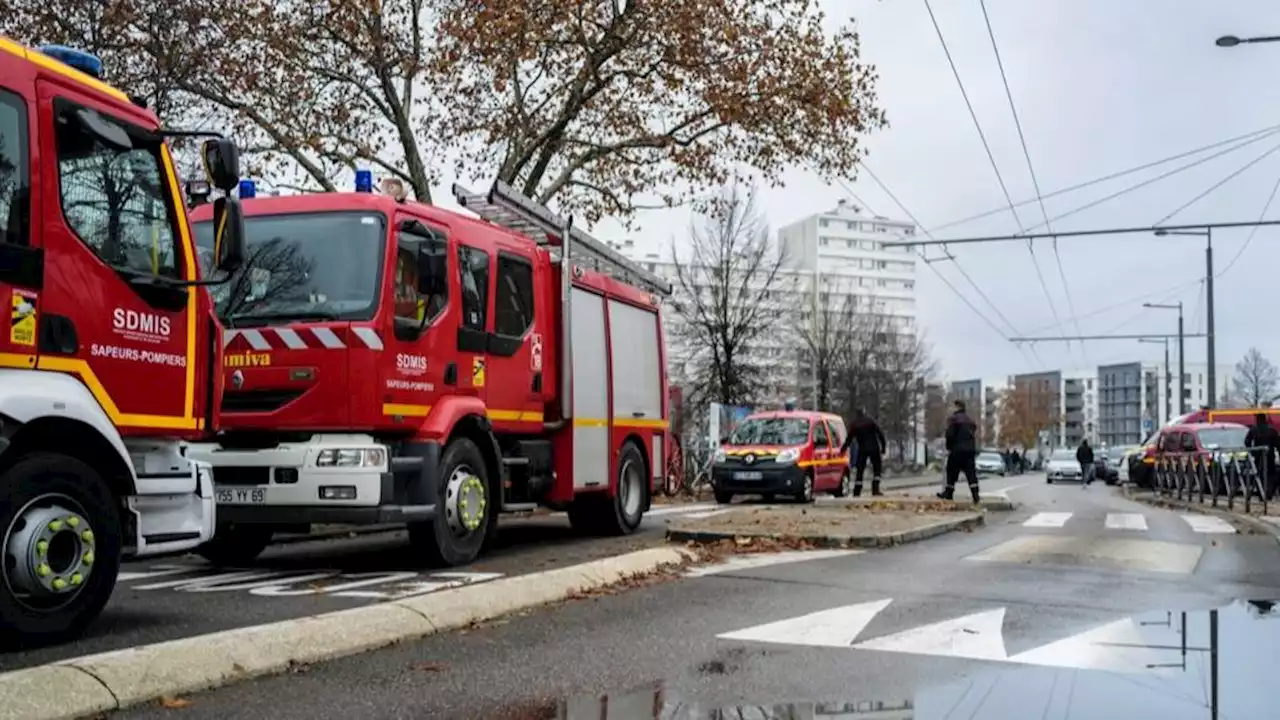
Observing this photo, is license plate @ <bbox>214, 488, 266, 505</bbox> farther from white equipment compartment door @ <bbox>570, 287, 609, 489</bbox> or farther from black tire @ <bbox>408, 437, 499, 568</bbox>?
white equipment compartment door @ <bbox>570, 287, 609, 489</bbox>

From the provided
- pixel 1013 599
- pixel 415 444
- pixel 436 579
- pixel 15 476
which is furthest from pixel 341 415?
pixel 1013 599

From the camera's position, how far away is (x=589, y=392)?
472 inches

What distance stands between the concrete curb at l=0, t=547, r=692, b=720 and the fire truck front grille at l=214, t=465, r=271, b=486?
2.19m

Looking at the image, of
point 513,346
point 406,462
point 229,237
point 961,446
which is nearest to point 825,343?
point 961,446

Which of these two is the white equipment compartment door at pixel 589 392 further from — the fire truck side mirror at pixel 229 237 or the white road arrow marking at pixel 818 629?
the fire truck side mirror at pixel 229 237

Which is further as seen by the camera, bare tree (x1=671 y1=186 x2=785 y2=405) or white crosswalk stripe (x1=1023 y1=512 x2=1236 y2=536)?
bare tree (x1=671 y1=186 x2=785 y2=405)

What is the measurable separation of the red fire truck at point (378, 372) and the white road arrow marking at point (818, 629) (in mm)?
3166

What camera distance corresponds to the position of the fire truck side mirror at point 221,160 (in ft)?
19.9

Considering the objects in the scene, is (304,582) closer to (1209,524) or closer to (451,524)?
(451,524)

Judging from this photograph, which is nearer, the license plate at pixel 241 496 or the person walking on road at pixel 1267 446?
the license plate at pixel 241 496

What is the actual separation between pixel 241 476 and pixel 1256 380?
70359mm

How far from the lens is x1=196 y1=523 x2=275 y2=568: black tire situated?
9711mm

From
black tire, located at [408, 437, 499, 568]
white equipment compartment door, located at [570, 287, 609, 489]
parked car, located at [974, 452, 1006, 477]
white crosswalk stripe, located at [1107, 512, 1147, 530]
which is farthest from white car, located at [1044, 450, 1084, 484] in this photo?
black tire, located at [408, 437, 499, 568]

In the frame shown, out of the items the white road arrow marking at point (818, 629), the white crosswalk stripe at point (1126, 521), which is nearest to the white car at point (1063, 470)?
the white crosswalk stripe at point (1126, 521)
